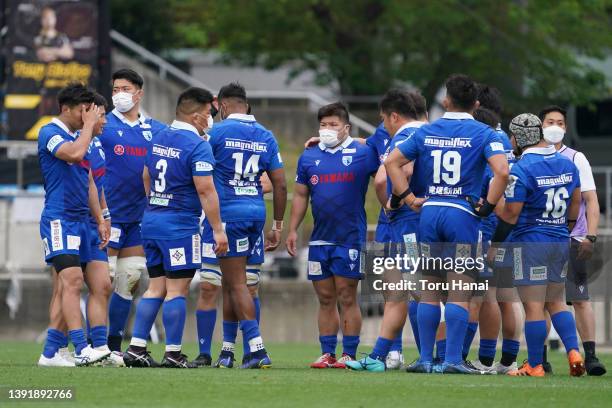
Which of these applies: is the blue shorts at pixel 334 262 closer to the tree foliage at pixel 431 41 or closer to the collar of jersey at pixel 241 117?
the collar of jersey at pixel 241 117

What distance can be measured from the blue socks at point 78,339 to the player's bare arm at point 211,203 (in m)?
1.33

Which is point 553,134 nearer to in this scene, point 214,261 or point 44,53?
point 214,261

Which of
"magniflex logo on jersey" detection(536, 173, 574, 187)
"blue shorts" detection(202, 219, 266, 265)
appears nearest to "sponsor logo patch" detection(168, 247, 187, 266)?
"blue shorts" detection(202, 219, 266, 265)

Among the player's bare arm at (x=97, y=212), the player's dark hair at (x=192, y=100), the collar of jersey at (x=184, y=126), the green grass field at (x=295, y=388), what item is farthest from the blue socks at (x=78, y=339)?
the player's dark hair at (x=192, y=100)

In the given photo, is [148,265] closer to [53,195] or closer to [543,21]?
[53,195]

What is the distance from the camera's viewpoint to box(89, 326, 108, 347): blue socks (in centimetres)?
1273

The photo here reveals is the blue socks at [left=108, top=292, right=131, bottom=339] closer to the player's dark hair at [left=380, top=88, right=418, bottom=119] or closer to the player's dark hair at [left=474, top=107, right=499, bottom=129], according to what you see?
the player's dark hair at [left=380, top=88, right=418, bottom=119]

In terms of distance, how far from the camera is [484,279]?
12758 millimetres

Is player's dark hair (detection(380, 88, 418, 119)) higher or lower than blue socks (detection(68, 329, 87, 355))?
higher

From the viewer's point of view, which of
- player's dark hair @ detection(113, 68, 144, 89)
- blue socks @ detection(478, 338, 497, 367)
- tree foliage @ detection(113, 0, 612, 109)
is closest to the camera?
blue socks @ detection(478, 338, 497, 367)

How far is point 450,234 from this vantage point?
12.0 metres

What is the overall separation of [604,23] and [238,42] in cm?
781

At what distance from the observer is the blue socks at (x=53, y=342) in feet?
41.4

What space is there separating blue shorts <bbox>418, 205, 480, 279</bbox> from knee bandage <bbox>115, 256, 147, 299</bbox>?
9.44ft
